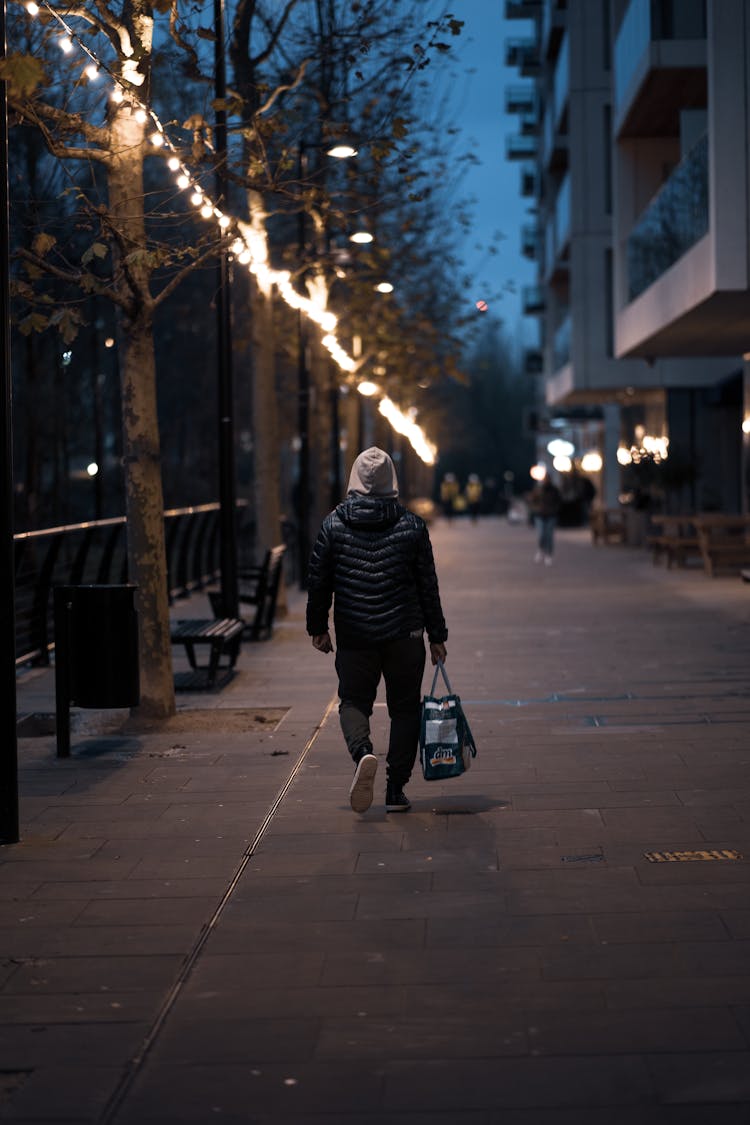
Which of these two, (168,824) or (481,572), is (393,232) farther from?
(168,824)

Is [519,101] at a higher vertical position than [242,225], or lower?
higher

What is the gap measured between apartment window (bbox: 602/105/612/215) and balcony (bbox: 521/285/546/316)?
107ft

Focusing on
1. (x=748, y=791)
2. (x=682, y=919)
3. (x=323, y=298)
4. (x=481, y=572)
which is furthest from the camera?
(x=481, y=572)

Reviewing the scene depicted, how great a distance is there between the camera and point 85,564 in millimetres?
17734

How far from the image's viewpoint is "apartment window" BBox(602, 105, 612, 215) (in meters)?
45.1

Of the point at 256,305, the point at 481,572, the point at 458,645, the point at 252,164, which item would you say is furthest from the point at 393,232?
the point at 252,164

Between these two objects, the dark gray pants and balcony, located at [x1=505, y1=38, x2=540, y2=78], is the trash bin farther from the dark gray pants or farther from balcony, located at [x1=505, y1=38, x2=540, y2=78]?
balcony, located at [x1=505, y1=38, x2=540, y2=78]

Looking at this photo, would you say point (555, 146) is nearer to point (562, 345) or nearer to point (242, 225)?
point (562, 345)

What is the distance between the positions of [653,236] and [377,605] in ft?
71.3

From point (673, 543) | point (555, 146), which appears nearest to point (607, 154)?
point (555, 146)

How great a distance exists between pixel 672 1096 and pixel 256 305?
17.3 m

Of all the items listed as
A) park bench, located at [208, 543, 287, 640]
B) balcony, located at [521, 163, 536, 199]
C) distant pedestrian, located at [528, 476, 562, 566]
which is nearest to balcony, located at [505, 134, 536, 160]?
balcony, located at [521, 163, 536, 199]

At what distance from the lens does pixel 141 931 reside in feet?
20.9

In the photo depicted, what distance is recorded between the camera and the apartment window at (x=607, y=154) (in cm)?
4506
